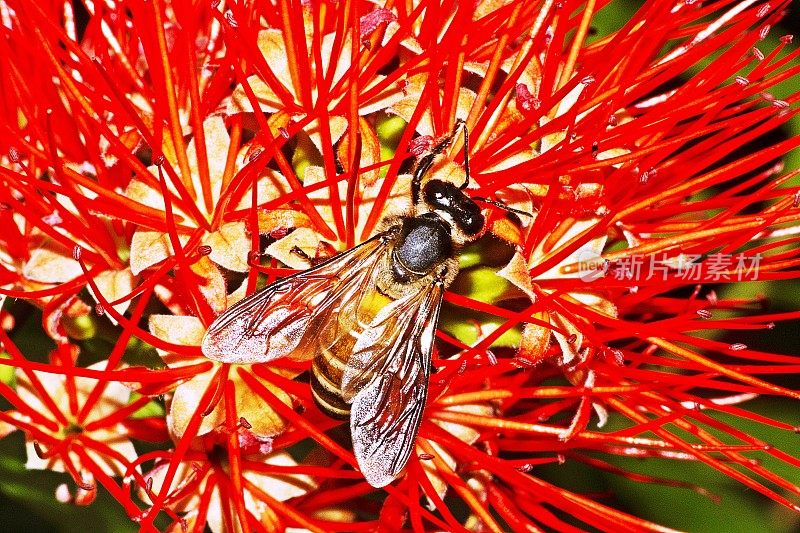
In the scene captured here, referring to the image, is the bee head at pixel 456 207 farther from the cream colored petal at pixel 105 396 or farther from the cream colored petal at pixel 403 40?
the cream colored petal at pixel 105 396

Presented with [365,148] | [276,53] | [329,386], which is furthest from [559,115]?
[329,386]

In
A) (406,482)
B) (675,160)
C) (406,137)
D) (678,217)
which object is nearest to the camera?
(406,137)

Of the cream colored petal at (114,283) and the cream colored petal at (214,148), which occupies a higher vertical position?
the cream colored petal at (214,148)

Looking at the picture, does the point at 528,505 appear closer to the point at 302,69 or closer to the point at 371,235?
the point at 371,235

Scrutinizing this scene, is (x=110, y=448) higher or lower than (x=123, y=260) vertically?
lower

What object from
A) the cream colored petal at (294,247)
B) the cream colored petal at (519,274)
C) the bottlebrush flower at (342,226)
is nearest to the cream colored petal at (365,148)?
the bottlebrush flower at (342,226)

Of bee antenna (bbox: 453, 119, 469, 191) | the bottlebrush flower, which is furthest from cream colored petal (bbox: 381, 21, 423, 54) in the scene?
bee antenna (bbox: 453, 119, 469, 191)

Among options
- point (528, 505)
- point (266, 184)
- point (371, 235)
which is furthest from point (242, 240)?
point (528, 505)
